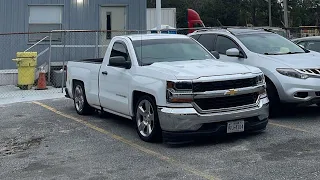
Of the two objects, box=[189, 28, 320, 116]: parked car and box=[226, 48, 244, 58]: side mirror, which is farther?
box=[226, 48, 244, 58]: side mirror

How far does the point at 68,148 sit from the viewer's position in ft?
24.0

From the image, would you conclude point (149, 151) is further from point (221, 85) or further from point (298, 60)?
point (298, 60)

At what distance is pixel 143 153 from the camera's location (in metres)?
6.79

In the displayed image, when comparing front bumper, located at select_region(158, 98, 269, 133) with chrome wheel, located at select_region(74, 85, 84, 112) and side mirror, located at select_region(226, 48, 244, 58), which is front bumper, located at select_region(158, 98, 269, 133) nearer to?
side mirror, located at select_region(226, 48, 244, 58)

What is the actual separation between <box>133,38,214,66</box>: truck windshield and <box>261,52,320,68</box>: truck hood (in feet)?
4.67

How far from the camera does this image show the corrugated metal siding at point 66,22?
17.3 metres

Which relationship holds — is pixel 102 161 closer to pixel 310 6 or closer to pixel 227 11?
pixel 227 11

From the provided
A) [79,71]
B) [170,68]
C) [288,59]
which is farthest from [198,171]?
[79,71]

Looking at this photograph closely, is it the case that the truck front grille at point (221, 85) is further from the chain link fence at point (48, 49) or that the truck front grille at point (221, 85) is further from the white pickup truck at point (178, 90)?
the chain link fence at point (48, 49)

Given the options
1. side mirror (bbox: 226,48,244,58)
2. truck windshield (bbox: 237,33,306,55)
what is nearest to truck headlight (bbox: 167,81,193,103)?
side mirror (bbox: 226,48,244,58)

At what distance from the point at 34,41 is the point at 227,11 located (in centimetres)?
5884

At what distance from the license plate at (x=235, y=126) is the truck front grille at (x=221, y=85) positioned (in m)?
0.54

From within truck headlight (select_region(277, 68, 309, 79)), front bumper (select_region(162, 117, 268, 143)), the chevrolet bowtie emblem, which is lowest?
front bumper (select_region(162, 117, 268, 143))

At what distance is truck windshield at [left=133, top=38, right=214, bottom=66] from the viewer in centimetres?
805
